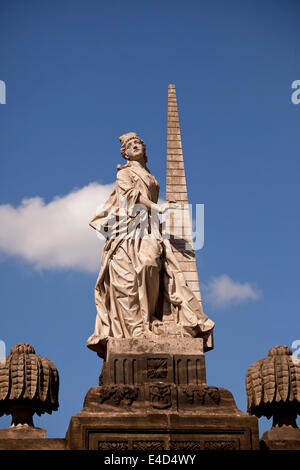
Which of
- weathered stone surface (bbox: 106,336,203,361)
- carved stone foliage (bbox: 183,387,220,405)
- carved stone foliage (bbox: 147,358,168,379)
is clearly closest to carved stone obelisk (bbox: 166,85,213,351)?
weathered stone surface (bbox: 106,336,203,361)

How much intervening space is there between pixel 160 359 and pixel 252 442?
228 cm

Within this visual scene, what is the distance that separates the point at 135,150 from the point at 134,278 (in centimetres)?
309

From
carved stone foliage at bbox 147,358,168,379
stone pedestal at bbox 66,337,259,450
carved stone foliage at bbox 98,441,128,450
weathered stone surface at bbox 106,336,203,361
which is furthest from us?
weathered stone surface at bbox 106,336,203,361

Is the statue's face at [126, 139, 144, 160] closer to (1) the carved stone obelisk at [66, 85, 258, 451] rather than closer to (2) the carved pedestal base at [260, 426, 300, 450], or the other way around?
(1) the carved stone obelisk at [66, 85, 258, 451]

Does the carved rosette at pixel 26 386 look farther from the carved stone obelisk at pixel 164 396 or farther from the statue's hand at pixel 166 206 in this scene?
the statue's hand at pixel 166 206

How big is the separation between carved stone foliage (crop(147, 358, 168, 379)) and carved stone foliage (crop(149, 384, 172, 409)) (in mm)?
375

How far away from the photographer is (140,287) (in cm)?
1908

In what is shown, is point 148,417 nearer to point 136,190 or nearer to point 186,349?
point 186,349

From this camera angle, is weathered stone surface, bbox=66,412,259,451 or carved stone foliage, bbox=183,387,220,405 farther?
carved stone foliage, bbox=183,387,220,405

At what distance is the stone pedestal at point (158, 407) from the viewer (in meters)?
16.9

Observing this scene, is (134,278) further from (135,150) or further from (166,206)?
(135,150)

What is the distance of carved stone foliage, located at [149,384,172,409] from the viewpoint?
1745 centimetres

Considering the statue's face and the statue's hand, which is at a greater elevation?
the statue's face
